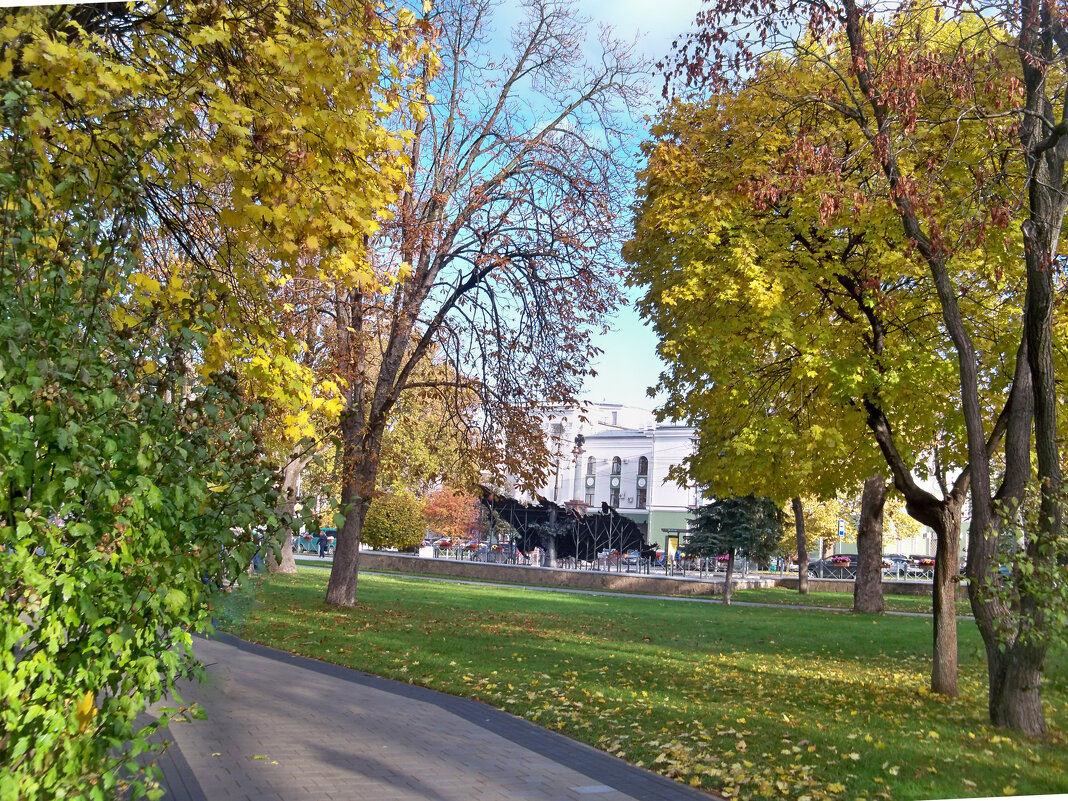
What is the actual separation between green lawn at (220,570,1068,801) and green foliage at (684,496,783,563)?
26.7 feet

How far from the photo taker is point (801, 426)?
13.6 metres

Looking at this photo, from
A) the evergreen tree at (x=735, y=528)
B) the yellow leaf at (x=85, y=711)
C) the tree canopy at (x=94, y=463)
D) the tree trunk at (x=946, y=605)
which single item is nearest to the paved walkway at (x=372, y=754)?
the tree canopy at (x=94, y=463)

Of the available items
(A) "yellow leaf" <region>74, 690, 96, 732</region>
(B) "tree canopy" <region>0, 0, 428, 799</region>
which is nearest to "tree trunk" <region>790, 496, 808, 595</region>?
(B) "tree canopy" <region>0, 0, 428, 799</region>

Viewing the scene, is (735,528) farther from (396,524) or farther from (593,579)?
(396,524)

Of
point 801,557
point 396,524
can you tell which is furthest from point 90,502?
point 396,524

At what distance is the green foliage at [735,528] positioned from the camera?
29797mm

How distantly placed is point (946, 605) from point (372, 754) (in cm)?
734

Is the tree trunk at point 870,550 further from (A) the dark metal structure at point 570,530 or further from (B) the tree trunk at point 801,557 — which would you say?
(A) the dark metal structure at point 570,530

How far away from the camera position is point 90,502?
134 inches

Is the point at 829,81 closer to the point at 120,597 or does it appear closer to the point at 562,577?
the point at 120,597

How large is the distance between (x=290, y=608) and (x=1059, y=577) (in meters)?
14.1

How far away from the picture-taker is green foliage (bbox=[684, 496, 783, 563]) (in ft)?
97.8

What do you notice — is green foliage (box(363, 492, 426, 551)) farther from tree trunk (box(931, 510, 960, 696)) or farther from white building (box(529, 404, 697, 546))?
tree trunk (box(931, 510, 960, 696))

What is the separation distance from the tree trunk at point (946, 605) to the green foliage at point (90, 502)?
30.5 feet
